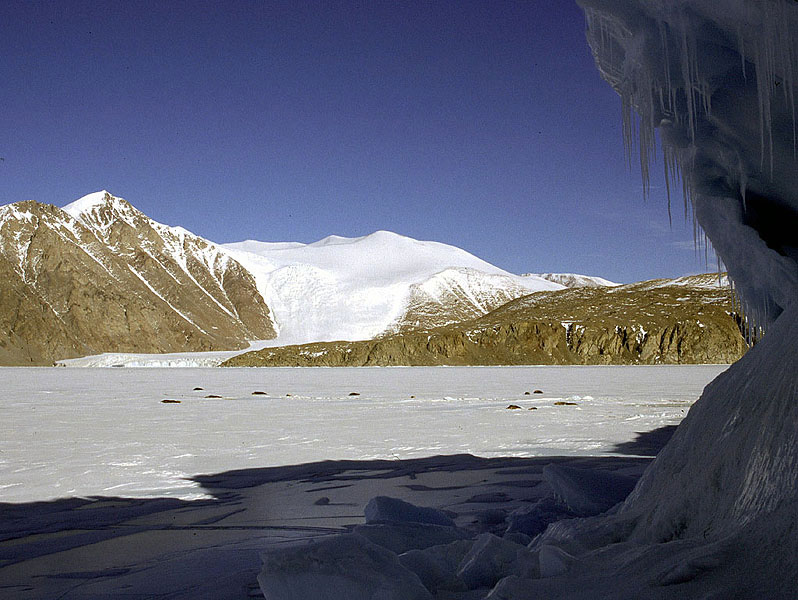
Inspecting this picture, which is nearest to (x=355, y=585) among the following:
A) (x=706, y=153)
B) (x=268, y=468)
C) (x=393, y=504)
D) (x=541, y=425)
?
(x=393, y=504)

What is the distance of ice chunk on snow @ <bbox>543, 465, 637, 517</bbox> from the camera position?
3.39 m

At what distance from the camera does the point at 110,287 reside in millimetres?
66750

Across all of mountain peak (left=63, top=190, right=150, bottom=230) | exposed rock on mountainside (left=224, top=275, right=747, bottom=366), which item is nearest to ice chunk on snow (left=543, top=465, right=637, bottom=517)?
exposed rock on mountainside (left=224, top=275, right=747, bottom=366)

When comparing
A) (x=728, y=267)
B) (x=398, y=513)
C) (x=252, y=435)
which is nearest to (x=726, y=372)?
(x=728, y=267)

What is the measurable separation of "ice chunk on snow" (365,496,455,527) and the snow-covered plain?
0.01 meters

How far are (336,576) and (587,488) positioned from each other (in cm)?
206

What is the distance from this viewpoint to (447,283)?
89.3 metres

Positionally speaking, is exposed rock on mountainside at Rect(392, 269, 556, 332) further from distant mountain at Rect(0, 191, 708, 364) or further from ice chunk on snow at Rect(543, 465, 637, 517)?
ice chunk on snow at Rect(543, 465, 637, 517)

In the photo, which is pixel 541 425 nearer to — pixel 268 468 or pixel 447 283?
pixel 268 468

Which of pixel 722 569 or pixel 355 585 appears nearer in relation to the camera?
pixel 722 569

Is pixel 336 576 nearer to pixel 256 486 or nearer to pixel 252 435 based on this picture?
pixel 256 486

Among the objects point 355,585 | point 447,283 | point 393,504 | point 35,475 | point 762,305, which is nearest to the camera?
point 355,585

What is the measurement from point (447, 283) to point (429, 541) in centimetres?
8697

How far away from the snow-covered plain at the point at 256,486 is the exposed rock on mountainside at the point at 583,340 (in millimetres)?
35157
